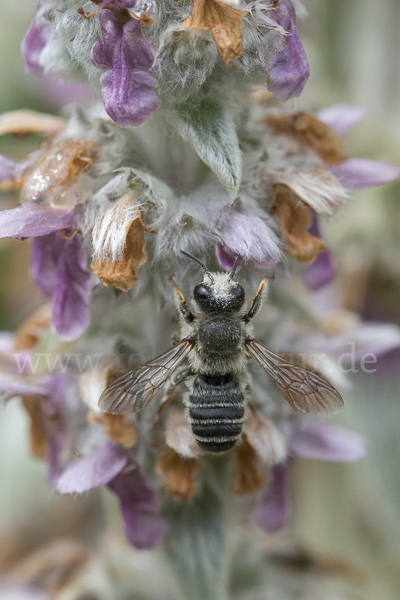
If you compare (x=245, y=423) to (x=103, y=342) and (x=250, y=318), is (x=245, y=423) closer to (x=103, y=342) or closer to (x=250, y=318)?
(x=250, y=318)

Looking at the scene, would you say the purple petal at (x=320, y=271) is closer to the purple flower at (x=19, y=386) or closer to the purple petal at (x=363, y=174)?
the purple petal at (x=363, y=174)

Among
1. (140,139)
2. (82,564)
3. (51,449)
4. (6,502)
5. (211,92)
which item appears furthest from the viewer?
(6,502)

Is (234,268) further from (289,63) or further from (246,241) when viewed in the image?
(289,63)

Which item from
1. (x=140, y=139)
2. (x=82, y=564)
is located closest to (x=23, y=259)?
(x=82, y=564)

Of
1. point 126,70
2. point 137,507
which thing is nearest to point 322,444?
point 137,507

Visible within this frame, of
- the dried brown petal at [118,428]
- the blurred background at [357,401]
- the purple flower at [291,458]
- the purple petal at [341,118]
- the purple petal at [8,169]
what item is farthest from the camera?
the blurred background at [357,401]

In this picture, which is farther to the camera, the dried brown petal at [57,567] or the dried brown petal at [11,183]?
the dried brown petal at [57,567]

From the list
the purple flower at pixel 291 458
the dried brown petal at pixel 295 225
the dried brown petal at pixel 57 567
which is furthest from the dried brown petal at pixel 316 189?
the dried brown petal at pixel 57 567
